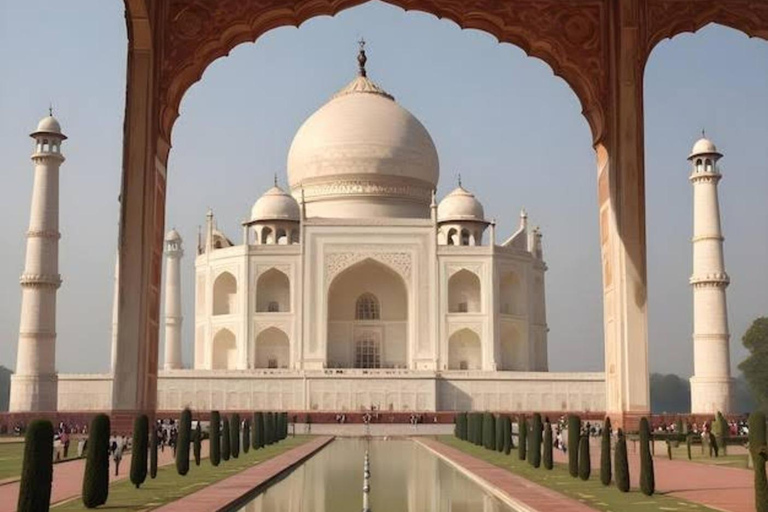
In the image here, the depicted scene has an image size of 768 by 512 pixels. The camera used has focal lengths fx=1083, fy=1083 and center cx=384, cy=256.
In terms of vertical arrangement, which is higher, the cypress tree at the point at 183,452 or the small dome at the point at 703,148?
the small dome at the point at 703,148

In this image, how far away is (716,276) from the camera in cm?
2469

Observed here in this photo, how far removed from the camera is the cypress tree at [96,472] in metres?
7.23

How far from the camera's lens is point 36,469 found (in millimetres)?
5848

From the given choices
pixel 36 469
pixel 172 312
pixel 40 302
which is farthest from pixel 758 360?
pixel 36 469

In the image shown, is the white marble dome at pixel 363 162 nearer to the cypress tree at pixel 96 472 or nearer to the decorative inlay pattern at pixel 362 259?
the decorative inlay pattern at pixel 362 259

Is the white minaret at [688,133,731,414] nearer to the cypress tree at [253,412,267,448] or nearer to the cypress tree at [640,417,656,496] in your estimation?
the cypress tree at [253,412,267,448]

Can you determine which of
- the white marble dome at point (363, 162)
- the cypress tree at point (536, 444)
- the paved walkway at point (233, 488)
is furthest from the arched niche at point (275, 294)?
the cypress tree at point (536, 444)

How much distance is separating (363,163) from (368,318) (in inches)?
184

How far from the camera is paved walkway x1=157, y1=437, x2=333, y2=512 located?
724 cm

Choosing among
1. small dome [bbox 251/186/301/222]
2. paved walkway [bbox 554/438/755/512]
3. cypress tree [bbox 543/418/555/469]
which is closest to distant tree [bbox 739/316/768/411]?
small dome [bbox 251/186/301/222]

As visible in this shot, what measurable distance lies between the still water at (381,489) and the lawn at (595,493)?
1.84 ft

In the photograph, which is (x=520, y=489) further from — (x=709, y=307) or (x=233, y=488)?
(x=709, y=307)

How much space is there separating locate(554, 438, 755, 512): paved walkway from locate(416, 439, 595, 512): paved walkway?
922 mm

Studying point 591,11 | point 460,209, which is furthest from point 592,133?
point 460,209
